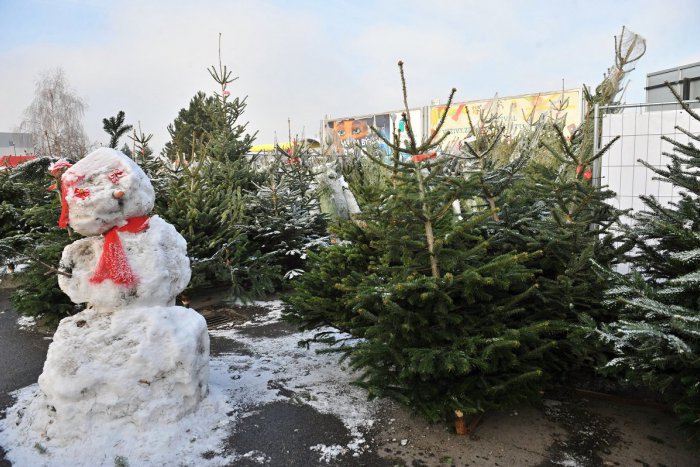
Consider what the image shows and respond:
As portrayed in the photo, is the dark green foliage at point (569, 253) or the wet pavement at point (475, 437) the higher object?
the dark green foliage at point (569, 253)

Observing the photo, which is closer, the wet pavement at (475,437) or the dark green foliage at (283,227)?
the wet pavement at (475,437)

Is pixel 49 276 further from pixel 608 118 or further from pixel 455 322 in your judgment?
pixel 608 118

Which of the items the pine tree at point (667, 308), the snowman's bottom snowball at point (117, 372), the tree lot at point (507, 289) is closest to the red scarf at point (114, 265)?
the snowman's bottom snowball at point (117, 372)

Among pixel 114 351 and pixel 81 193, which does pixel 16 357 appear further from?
pixel 81 193

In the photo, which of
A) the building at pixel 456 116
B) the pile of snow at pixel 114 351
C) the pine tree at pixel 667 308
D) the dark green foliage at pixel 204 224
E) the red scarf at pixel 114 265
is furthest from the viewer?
the building at pixel 456 116

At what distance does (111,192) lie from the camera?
326 cm

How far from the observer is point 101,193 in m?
3.25

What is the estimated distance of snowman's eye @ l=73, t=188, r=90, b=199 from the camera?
323cm

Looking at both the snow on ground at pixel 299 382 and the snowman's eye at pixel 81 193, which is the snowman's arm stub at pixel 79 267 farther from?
the snow on ground at pixel 299 382

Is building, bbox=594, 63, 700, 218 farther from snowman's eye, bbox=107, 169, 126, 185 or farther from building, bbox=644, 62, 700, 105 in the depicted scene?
snowman's eye, bbox=107, 169, 126, 185

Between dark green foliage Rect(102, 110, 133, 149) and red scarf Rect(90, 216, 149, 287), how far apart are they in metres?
2.57

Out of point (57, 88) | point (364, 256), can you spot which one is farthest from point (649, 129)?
point (57, 88)

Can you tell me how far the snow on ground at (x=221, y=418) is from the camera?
308 cm

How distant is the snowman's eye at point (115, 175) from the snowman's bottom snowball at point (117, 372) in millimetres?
909
